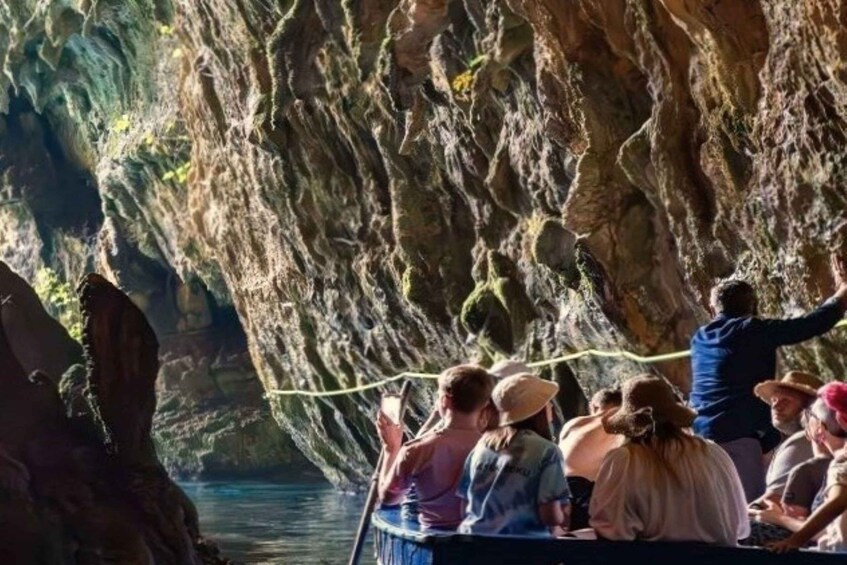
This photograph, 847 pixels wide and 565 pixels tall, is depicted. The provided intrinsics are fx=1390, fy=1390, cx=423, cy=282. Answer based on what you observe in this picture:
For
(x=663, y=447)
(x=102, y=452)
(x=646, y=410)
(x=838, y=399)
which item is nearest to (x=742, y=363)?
(x=838, y=399)

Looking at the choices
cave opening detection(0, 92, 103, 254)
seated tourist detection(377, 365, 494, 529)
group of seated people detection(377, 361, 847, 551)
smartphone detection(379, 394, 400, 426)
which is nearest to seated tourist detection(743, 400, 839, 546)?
group of seated people detection(377, 361, 847, 551)

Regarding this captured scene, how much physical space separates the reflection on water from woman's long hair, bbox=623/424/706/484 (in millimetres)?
12842

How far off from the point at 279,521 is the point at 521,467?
19.1 meters

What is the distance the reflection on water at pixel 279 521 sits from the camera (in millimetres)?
19625

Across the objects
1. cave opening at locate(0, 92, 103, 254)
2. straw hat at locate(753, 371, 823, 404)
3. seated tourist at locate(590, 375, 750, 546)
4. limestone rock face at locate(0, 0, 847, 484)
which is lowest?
seated tourist at locate(590, 375, 750, 546)

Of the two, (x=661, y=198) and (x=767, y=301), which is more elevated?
(x=661, y=198)

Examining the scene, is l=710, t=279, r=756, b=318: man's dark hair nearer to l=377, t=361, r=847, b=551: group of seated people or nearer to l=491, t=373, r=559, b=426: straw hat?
l=377, t=361, r=847, b=551: group of seated people

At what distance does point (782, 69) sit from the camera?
32.3 ft

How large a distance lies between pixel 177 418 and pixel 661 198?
22.7 metres

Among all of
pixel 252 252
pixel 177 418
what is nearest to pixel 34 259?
pixel 177 418

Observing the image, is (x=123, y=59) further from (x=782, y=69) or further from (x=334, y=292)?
(x=782, y=69)

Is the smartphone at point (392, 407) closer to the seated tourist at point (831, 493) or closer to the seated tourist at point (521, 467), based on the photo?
the seated tourist at point (521, 467)

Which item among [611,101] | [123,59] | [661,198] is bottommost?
[661,198]

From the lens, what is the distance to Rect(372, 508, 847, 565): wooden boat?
567 centimetres
